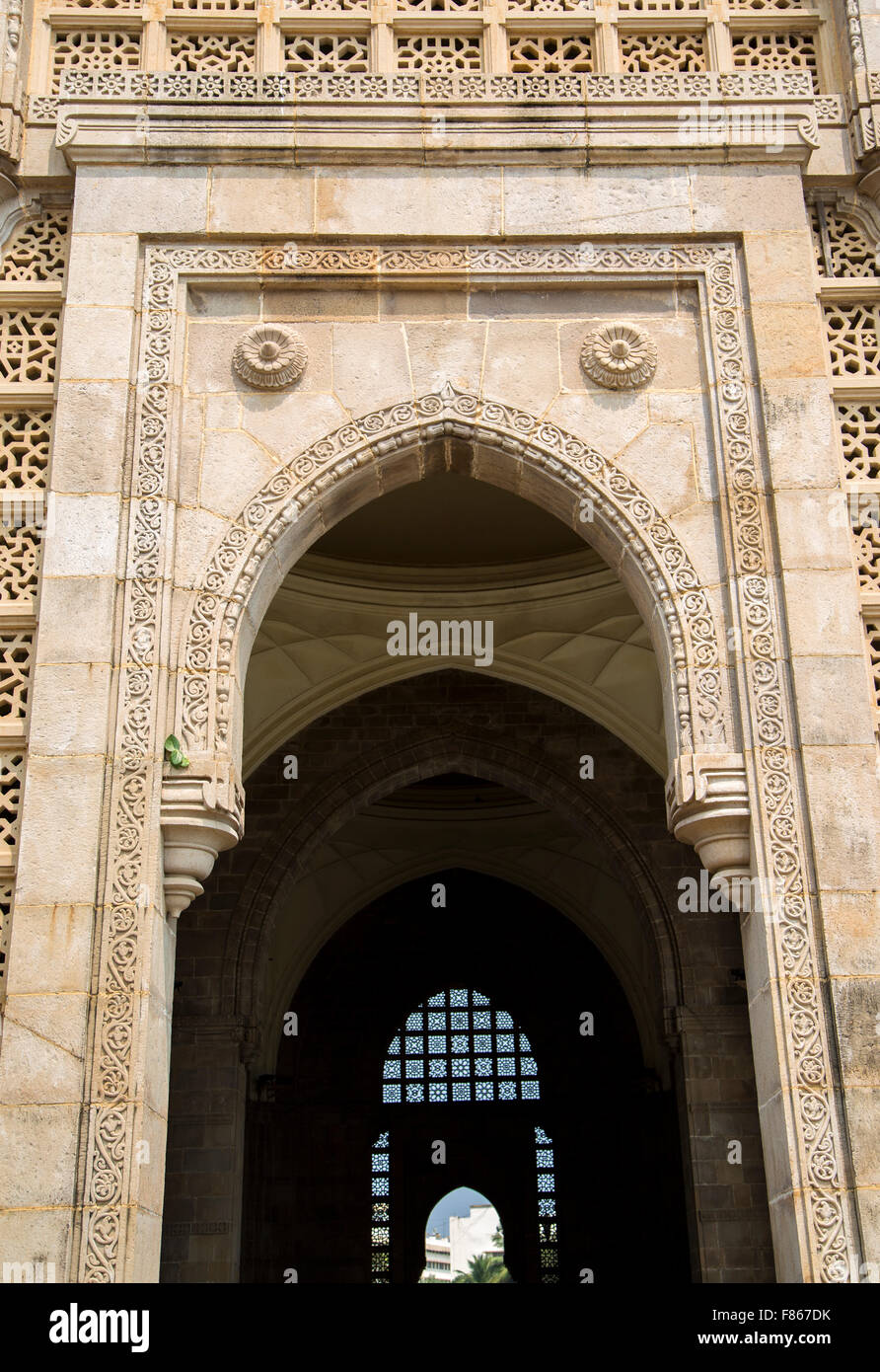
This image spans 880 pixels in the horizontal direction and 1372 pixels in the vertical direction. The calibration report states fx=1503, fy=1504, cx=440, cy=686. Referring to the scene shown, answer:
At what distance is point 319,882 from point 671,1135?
413cm

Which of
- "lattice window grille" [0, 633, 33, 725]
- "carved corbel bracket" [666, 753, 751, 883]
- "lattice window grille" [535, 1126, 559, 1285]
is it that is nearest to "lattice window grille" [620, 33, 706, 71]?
"carved corbel bracket" [666, 753, 751, 883]

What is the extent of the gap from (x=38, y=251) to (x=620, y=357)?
2.91 meters

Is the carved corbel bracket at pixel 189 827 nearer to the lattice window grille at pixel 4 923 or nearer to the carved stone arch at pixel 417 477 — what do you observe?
the carved stone arch at pixel 417 477

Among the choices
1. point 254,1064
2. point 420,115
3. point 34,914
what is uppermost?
point 420,115

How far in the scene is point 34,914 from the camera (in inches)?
240

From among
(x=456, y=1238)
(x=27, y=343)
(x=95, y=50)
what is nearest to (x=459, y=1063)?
(x=27, y=343)

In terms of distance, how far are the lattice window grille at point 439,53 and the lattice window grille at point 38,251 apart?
192 centimetres

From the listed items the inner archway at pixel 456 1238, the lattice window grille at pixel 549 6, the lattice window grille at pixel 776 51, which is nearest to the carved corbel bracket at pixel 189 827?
the lattice window grille at pixel 549 6

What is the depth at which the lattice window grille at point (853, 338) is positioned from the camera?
7207mm

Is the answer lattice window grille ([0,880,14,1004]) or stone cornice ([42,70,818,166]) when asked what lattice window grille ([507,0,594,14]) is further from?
lattice window grille ([0,880,14,1004])
